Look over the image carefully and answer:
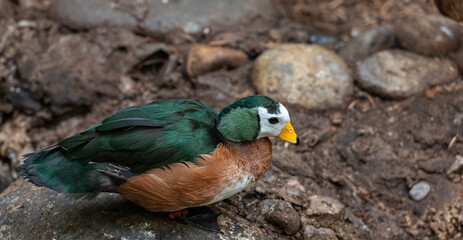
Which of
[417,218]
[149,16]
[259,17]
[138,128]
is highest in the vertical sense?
[138,128]

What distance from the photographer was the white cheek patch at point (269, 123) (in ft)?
11.3

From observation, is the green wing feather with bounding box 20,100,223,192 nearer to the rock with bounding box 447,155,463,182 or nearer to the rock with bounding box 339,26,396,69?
the rock with bounding box 447,155,463,182

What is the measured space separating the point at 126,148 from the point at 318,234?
5.26ft

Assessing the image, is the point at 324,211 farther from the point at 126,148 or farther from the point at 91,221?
the point at 91,221

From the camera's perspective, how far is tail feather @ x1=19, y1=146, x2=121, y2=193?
3.33m

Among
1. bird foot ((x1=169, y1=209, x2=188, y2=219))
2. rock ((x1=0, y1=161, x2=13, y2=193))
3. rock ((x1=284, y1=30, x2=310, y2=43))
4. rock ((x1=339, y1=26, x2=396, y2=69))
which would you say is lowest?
rock ((x1=0, y1=161, x2=13, y2=193))

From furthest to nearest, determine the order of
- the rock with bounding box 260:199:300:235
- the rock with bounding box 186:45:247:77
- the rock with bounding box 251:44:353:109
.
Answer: the rock with bounding box 186:45:247:77 < the rock with bounding box 251:44:353:109 < the rock with bounding box 260:199:300:235

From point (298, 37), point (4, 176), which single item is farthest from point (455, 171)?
point (4, 176)

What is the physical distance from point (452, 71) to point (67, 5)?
4.40 metres

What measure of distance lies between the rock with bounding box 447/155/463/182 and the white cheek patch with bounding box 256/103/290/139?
1.98 metres

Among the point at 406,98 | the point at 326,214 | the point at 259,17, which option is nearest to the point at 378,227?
the point at 326,214

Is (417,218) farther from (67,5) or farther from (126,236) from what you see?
(67,5)

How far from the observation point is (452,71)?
5.29m

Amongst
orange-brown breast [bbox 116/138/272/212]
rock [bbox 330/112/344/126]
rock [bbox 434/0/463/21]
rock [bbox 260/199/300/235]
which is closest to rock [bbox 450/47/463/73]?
rock [bbox 434/0/463/21]
